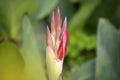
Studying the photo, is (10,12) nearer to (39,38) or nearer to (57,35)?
(39,38)

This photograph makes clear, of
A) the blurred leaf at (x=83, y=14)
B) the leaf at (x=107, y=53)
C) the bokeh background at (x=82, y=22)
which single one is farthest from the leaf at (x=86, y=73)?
the blurred leaf at (x=83, y=14)

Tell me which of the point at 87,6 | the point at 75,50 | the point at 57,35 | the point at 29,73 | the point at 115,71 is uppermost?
the point at 57,35

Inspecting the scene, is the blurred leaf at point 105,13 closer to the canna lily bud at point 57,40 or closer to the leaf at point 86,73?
the leaf at point 86,73

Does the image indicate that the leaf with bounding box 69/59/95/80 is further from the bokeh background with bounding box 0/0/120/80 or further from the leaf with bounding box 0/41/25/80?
the bokeh background with bounding box 0/0/120/80

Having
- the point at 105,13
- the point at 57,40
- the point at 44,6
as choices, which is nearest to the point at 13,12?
the point at 44,6

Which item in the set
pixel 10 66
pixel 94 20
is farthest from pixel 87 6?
pixel 10 66

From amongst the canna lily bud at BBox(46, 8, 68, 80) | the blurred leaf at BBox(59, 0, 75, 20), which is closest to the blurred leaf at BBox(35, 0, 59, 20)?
the blurred leaf at BBox(59, 0, 75, 20)
